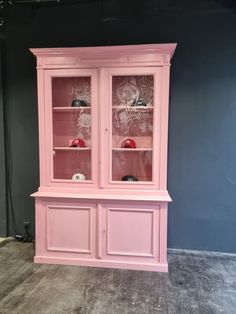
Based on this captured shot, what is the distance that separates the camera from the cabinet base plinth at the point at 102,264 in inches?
109

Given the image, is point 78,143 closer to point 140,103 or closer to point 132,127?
point 132,127

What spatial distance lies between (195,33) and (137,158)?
1.55 meters

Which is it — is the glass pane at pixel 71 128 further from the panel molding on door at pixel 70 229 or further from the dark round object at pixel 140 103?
the dark round object at pixel 140 103

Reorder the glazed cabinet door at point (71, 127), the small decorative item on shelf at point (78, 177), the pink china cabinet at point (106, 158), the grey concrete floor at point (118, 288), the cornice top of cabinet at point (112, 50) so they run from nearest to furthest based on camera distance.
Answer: the grey concrete floor at point (118, 288) < the cornice top of cabinet at point (112, 50) < the pink china cabinet at point (106, 158) < the glazed cabinet door at point (71, 127) < the small decorative item on shelf at point (78, 177)

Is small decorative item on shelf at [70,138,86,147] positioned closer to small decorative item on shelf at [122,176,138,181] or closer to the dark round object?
small decorative item on shelf at [122,176,138,181]

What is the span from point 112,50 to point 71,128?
964mm

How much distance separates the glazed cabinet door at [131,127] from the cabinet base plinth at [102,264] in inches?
31.5

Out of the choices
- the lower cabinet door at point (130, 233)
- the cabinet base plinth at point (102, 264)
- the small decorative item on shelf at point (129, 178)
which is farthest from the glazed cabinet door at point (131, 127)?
the cabinet base plinth at point (102, 264)

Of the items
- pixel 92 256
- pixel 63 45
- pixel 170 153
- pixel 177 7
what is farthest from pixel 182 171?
pixel 63 45

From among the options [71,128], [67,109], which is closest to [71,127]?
[71,128]

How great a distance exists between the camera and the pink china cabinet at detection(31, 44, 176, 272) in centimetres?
274

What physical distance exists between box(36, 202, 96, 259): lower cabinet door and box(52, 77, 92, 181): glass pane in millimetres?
331

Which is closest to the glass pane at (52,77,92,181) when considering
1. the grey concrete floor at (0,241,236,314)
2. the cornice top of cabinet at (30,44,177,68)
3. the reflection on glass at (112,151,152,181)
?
the cornice top of cabinet at (30,44,177,68)

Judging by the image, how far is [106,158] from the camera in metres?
2.86
